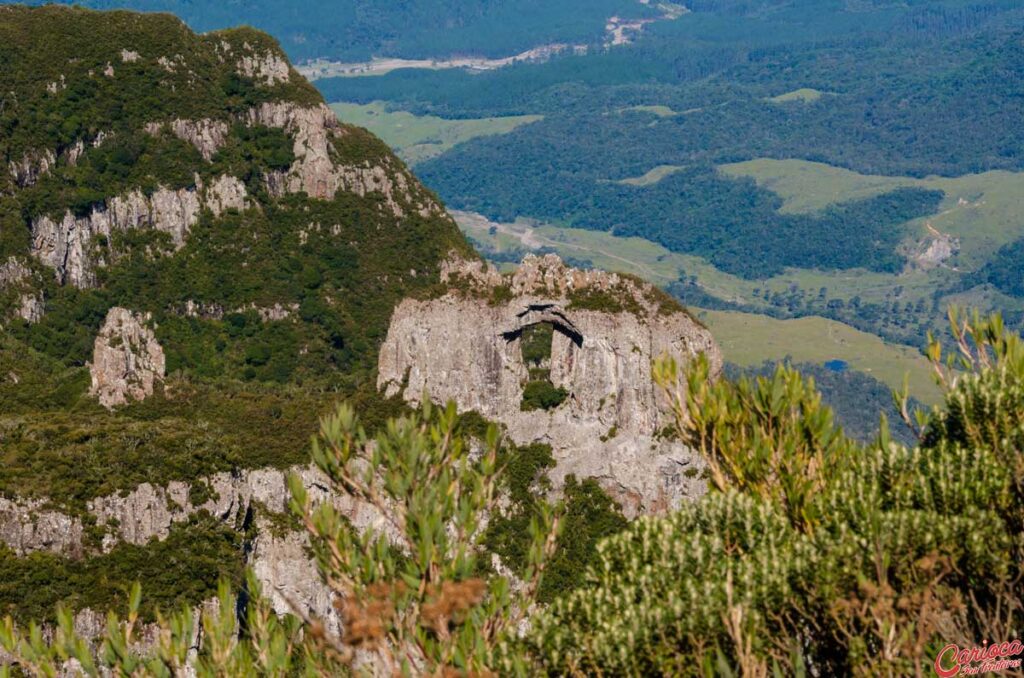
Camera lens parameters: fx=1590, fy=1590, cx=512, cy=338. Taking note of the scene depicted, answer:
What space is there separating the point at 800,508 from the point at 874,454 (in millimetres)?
2608

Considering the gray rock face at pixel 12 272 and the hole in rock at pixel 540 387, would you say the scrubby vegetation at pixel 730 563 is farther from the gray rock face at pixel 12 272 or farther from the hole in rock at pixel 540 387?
the gray rock face at pixel 12 272

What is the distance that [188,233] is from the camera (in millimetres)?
140750

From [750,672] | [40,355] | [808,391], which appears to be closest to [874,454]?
[808,391]

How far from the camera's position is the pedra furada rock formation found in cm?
9244

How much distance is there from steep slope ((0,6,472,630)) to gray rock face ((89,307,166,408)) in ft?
0.47

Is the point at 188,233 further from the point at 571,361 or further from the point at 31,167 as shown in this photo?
the point at 571,361

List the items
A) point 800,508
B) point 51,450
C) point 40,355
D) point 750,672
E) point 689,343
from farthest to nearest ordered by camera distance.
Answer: point 40,355, point 689,343, point 51,450, point 800,508, point 750,672

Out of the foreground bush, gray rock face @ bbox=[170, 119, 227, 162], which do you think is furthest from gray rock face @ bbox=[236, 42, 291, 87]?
the foreground bush

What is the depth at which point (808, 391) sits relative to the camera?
38594 mm

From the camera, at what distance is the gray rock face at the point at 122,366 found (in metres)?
100

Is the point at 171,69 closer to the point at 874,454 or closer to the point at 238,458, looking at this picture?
the point at 238,458

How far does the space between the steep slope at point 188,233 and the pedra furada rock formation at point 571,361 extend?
→ 5170 mm

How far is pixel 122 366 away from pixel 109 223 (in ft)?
134

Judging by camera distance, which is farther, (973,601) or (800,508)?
(800,508)
